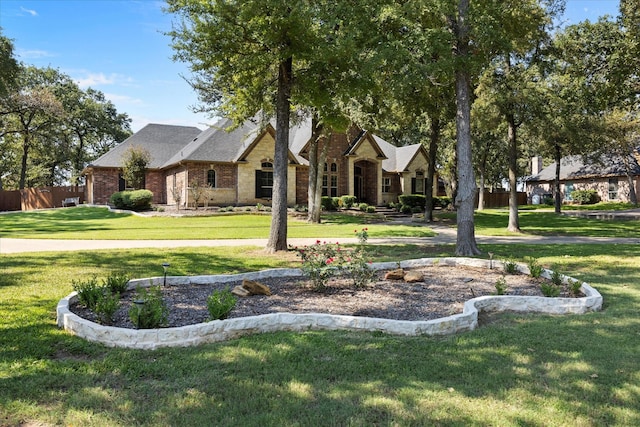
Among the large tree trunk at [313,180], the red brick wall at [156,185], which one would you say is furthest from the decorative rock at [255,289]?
the red brick wall at [156,185]

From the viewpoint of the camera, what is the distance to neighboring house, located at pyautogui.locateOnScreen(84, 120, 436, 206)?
28.1 meters

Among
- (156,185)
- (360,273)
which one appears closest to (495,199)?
(156,185)

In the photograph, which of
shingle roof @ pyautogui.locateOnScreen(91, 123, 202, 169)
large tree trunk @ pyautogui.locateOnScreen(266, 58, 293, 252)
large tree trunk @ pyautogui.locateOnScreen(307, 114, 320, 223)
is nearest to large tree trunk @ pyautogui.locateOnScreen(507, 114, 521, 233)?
large tree trunk @ pyautogui.locateOnScreen(307, 114, 320, 223)

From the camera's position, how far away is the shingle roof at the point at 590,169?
4081 cm

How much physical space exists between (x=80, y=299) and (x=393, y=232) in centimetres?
1402

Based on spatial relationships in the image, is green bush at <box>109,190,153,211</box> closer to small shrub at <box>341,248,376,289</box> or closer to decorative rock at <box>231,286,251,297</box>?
decorative rock at <box>231,286,251,297</box>

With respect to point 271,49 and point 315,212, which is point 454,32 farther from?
point 315,212

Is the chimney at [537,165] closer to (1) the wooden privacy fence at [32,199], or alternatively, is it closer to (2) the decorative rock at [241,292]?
(1) the wooden privacy fence at [32,199]

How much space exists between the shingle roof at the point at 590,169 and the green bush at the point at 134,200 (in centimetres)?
3753

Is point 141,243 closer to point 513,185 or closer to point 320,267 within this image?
point 320,267

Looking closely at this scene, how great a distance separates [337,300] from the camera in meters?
6.48

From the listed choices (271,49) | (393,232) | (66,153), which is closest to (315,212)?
(393,232)

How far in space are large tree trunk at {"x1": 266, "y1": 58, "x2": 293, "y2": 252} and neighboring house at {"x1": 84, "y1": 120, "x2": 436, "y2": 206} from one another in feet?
46.5

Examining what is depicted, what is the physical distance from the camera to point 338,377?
375cm
